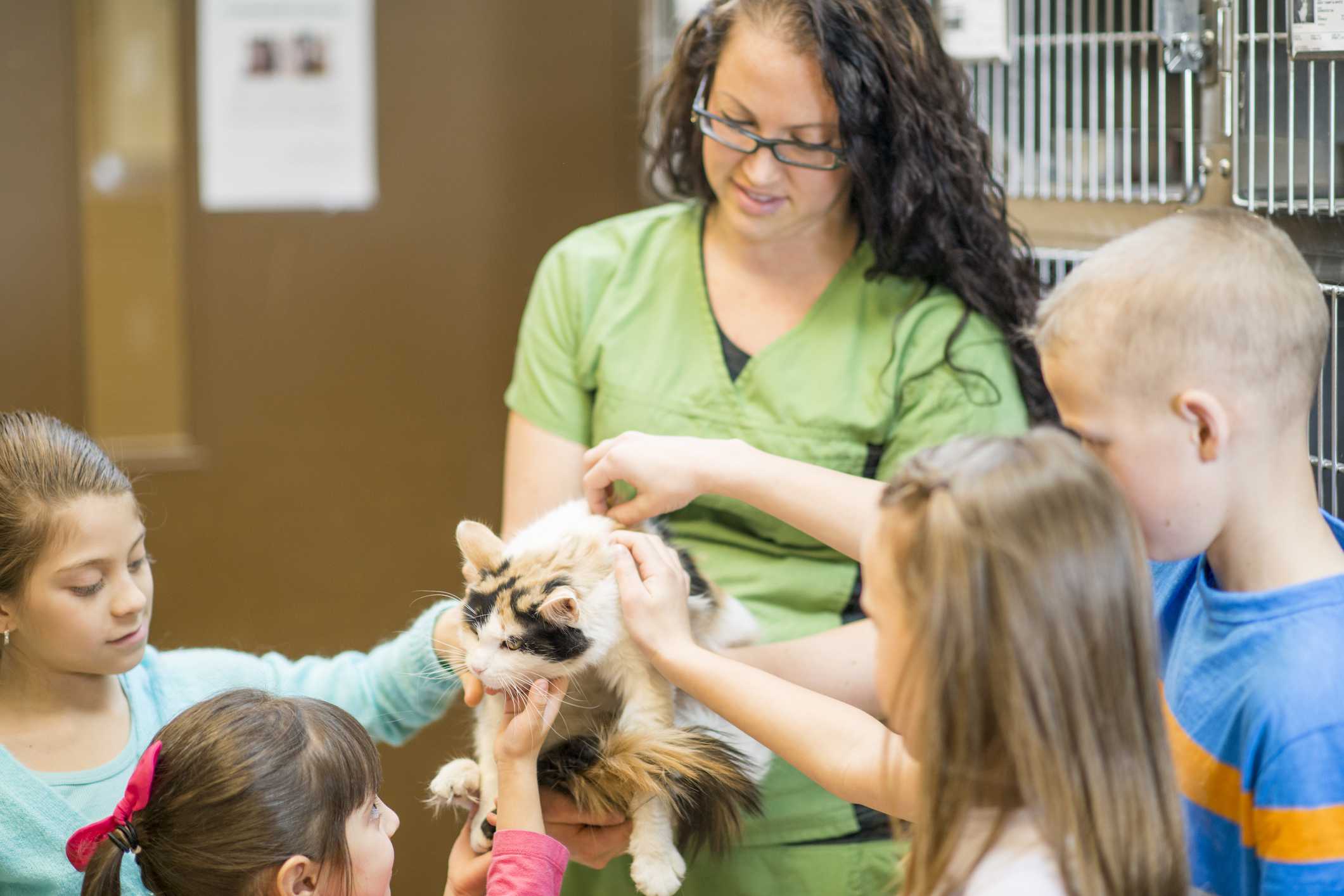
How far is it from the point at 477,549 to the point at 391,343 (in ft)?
3.94

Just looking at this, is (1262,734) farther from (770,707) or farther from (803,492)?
(803,492)

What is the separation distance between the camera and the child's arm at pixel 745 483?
1.23 meters

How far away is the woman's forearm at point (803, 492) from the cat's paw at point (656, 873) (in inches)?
13.6

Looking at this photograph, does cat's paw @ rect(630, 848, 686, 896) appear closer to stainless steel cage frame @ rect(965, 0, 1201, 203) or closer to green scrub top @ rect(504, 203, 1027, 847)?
green scrub top @ rect(504, 203, 1027, 847)

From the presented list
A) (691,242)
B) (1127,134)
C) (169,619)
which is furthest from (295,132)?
(1127,134)

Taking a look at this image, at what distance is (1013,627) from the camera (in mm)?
785

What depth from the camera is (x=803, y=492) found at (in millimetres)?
1238

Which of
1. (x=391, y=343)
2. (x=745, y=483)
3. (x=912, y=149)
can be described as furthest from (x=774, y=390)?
(x=391, y=343)

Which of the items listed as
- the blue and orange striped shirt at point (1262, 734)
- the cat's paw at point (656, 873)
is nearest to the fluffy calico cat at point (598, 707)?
the cat's paw at point (656, 873)

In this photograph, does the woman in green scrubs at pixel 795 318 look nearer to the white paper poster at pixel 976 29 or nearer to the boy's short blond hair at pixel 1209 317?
the white paper poster at pixel 976 29

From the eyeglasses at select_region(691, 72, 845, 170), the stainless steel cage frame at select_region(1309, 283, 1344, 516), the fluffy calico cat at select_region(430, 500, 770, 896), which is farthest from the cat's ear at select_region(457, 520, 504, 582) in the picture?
the stainless steel cage frame at select_region(1309, 283, 1344, 516)

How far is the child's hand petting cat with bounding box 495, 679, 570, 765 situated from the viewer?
114 cm

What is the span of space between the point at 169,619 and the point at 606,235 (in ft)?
4.28

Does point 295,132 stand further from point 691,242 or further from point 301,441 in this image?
point 691,242
